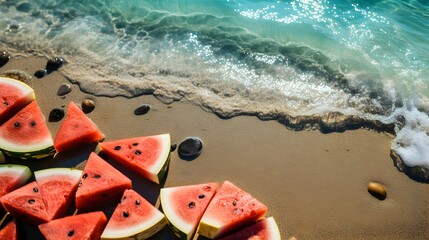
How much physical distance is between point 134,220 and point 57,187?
988 mm

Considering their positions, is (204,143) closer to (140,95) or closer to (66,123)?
(140,95)

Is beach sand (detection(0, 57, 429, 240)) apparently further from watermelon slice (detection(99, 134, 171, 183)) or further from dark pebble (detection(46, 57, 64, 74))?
dark pebble (detection(46, 57, 64, 74))

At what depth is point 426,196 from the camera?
15.2 feet

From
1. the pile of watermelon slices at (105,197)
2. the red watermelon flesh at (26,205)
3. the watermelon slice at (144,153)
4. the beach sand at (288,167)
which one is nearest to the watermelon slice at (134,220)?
the pile of watermelon slices at (105,197)

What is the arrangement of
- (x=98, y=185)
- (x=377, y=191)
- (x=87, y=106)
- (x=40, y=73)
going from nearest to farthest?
(x=98, y=185) → (x=377, y=191) → (x=87, y=106) → (x=40, y=73)

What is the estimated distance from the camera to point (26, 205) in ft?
13.2

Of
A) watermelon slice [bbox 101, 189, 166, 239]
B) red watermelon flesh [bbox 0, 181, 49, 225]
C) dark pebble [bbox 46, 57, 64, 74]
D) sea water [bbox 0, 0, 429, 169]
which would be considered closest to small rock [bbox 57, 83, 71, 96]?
sea water [bbox 0, 0, 429, 169]

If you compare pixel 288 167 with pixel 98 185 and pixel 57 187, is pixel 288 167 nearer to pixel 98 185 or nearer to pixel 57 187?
pixel 98 185

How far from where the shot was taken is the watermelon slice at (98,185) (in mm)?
4184

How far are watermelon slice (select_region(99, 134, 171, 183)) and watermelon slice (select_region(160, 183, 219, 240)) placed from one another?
312 mm

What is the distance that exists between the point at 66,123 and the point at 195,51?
8.30 ft

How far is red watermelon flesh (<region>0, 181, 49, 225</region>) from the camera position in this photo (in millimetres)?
3977

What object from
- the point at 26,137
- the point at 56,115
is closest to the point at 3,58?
the point at 56,115

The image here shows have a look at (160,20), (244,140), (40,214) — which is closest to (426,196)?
(244,140)
